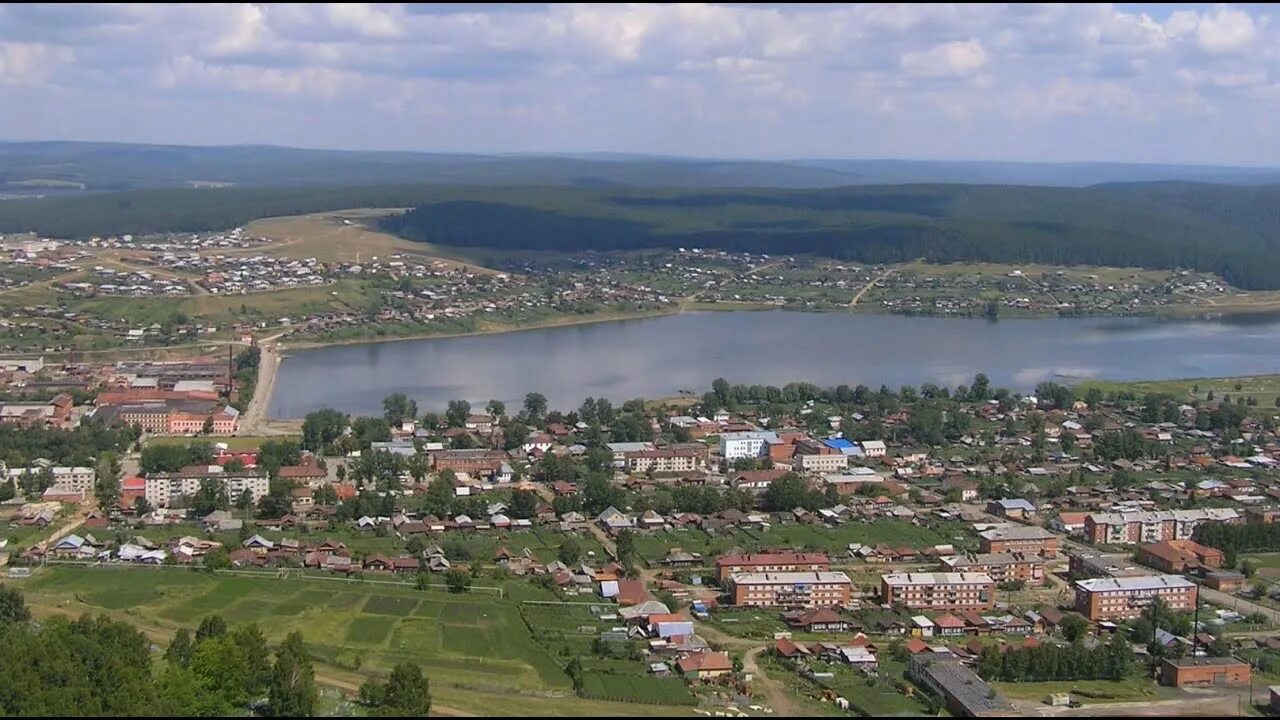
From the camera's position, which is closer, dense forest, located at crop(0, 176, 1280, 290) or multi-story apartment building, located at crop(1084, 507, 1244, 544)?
multi-story apartment building, located at crop(1084, 507, 1244, 544)

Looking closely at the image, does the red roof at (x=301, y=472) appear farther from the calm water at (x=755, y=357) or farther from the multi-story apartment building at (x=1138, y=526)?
the multi-story apartment building at (x=1138, y=526)

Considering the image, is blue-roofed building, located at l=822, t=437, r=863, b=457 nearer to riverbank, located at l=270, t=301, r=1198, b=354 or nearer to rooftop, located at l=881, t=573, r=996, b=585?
rooftop, located at l=881, t=573, r=996, b=585

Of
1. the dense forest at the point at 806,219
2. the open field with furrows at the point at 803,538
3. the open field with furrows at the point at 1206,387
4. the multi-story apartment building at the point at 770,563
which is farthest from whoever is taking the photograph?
the dense forest at the point at 806,219

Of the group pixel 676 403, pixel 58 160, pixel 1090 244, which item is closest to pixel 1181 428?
pixel 676 403

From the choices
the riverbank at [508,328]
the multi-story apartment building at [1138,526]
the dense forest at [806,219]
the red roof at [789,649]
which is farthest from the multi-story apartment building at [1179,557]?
the dense forest at [806,219]

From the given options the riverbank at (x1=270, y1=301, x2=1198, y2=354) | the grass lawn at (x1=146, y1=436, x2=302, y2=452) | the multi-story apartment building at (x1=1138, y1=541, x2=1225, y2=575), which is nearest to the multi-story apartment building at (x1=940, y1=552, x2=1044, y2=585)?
the multi-story apartment building at (x1=1138, y1=541, x2=1225, y2=575)

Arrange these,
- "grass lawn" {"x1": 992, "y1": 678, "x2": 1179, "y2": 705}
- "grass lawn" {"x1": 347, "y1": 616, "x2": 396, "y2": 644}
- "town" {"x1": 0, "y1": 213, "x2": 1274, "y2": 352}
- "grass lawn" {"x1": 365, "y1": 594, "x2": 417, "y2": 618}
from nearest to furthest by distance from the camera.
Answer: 1. "grass lawn" {"x1": 992, "y1": 678, "x2": 1179, "y2": 705}
2. "grass lawn" {"x1": 347, "y1": 616, "x2": 396, "y2": 644}
3. "grass lawn" {"x1": 365, "y1": 594, "x2": 417, "y2": 618}
4. "town" {"x1": 0, "y1": 213, "x2": 1274, "y2": 352}

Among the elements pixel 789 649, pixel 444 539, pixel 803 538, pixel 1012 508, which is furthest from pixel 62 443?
pixel 1012 508

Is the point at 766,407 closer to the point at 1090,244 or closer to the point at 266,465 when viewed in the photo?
the point at 266,465
